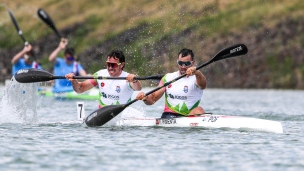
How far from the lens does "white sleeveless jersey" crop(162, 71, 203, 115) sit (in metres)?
17.6

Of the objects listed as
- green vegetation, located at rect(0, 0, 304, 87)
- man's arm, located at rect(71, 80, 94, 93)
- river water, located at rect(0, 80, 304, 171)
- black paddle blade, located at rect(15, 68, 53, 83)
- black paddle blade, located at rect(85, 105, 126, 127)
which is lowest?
river water, located at rect(0, 80, 304, 171)

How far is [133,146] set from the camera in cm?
1429

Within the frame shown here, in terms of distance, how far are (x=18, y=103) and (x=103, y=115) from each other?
10.0 feet

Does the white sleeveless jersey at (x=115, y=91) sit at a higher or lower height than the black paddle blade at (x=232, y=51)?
lower

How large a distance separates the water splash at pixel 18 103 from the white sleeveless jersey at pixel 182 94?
3488 mm

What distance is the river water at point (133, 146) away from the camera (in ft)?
40.1

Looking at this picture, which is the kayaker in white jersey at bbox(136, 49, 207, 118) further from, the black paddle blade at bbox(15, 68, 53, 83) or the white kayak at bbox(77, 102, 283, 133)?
the black paddle blade at bbox(15, 68, 53, 83)

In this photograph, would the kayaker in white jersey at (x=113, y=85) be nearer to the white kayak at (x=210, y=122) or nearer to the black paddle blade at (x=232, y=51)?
the white kayak at (x=210, y=122)

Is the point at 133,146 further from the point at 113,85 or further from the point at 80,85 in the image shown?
the point at 80,85

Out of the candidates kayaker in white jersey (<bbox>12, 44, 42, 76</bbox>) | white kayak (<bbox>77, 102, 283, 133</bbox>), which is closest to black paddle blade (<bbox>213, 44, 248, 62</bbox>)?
white kayak (<bbox>77, 102, 283, 133</bbox>)

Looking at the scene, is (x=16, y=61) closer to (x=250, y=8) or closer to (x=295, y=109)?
(x=295, y=109)

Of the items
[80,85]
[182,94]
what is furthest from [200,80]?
[80,85]

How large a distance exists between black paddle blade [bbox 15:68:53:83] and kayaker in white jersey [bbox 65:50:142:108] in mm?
1065

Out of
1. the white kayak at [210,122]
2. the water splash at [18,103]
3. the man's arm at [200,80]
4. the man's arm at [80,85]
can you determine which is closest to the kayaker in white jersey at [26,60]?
the water splash at [18,103]
